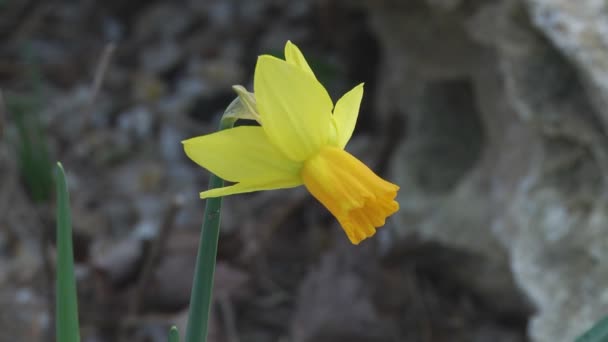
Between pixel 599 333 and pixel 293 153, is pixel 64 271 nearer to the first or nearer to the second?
pixel 293 153

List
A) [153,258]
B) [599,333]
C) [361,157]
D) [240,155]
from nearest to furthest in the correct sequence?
[240,155] < [599,333] < [153,258] < [361,157]

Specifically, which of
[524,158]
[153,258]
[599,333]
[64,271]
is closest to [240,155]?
[64,271]

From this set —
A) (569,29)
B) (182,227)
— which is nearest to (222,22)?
(182,227)

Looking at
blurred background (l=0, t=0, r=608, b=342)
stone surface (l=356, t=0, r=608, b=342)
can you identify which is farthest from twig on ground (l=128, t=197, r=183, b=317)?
Result: stone surface (l=356, t=0, r=608, b=342)

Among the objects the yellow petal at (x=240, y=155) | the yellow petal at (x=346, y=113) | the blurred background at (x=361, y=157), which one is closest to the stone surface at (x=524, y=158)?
the blurred background at (x=361, y=157)

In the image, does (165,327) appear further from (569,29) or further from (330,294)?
(569,29)
